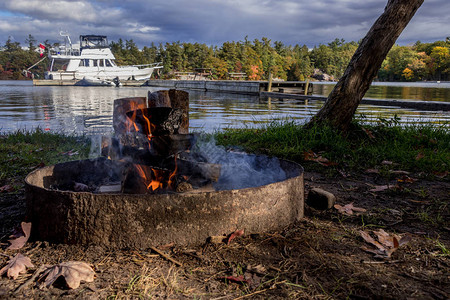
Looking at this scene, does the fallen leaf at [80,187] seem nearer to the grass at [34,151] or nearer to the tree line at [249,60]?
the grass at [34,151]

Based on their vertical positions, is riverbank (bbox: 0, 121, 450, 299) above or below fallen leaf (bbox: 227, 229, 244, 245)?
below

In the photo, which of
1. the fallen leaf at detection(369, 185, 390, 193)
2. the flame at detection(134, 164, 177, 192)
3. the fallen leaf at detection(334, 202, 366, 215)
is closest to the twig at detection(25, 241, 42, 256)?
the flame at detection(134, 164, 177, 192)

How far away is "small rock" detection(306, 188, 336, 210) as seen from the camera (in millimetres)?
2885

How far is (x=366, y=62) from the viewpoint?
529cm

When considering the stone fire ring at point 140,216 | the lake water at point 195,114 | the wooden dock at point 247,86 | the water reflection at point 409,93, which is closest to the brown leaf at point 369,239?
the stone fire ring at point 140,216

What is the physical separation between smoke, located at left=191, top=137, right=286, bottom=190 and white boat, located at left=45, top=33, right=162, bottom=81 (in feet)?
149

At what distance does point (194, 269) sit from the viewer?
1832mm

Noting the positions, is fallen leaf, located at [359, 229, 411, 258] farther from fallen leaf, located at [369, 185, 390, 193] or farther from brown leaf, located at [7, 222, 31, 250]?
brown leaf, located at [7, 222, 31, 250]

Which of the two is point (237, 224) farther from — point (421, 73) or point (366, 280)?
point (421, 73)

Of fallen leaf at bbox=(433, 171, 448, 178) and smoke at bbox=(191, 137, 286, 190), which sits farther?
fallen leaf at bbox=(433, 171, 448, 178)

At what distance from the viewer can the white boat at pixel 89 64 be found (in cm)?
4572

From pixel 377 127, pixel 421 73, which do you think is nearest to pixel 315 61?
pixel 421 73

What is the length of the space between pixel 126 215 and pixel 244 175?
1454mm

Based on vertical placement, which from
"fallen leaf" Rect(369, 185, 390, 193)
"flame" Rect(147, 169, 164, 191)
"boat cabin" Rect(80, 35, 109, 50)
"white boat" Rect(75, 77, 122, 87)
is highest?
"boat cabin" Rect(80, 35, 109, 50)
